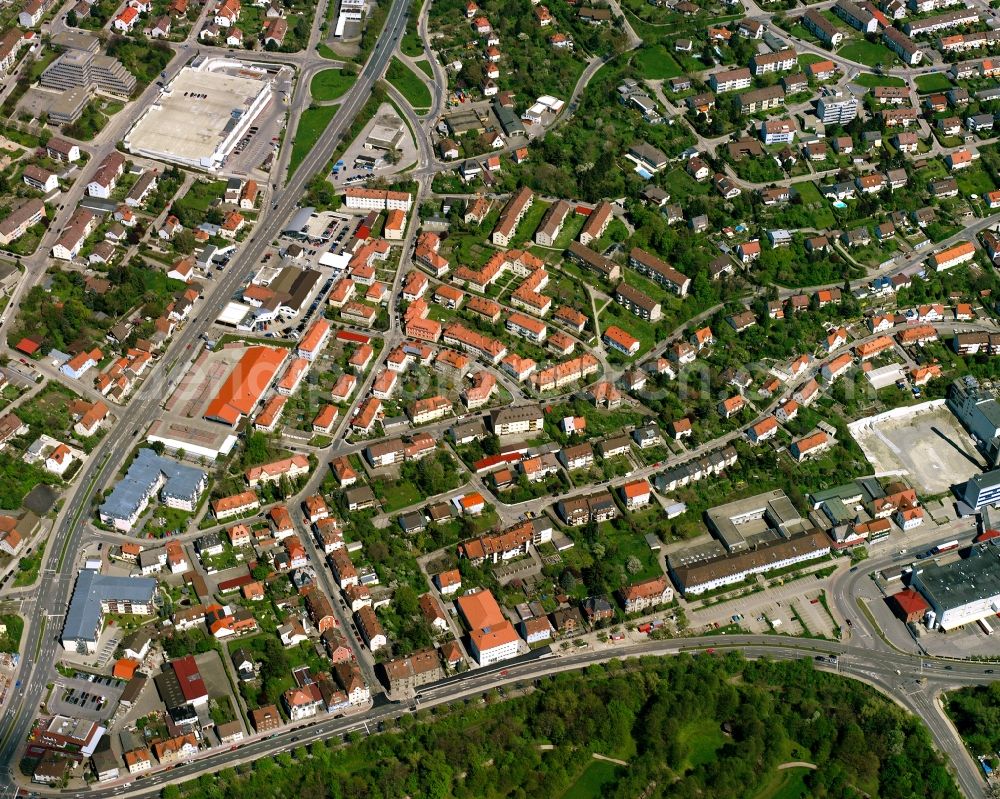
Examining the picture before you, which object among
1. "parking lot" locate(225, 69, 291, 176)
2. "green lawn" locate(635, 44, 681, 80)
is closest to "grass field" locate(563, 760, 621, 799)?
"parking lot" locate(225, 69, 291, 176)

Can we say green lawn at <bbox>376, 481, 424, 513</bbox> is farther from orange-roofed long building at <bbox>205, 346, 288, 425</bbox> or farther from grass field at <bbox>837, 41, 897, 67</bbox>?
grass field at <bbox>837, 41, 897, 67</bbox>

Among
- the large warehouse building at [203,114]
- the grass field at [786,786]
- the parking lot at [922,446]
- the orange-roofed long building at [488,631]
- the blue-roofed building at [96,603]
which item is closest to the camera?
the grass field at [786,786]

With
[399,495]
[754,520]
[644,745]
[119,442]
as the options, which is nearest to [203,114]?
[119,442]

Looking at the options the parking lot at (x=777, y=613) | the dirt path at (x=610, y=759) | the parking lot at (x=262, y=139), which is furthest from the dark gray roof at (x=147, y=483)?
the parking lot at (x=262, y=139)

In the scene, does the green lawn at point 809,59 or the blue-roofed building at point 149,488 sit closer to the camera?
the blue-roofed building at point 149,488

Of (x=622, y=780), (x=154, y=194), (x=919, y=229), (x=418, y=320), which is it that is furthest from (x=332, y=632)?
(x=919, y=229)

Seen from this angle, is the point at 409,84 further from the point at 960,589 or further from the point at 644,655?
the point at 960,589

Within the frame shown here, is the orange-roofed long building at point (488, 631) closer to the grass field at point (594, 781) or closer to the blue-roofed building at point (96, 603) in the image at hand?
the grass field at point (594, 781)
